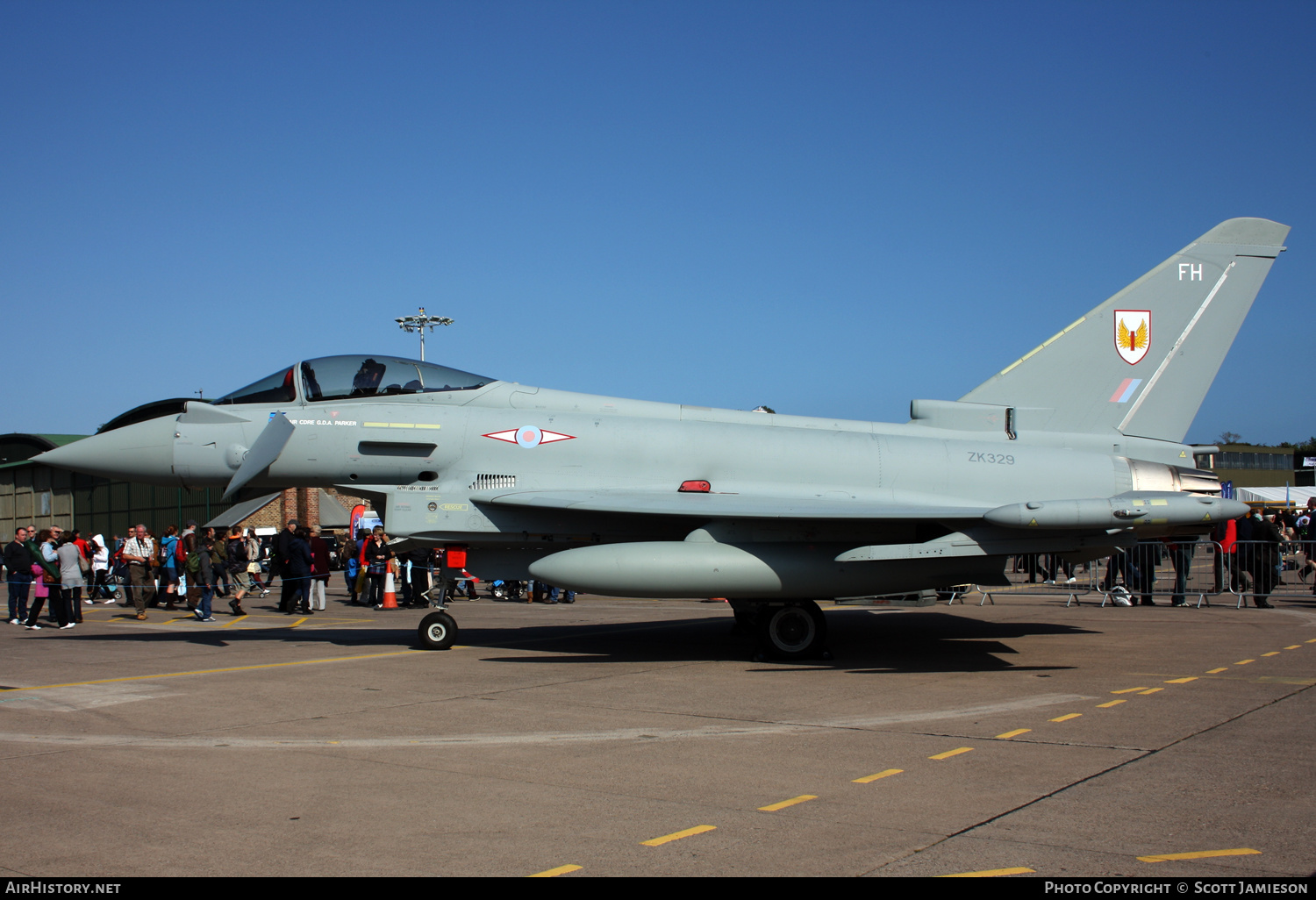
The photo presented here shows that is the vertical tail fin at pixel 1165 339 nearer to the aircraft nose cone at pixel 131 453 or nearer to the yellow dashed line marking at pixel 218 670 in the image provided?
the yellow dashed line marking at pixel 218 670

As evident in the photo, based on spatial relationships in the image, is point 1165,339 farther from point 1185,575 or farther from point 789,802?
point 789,802

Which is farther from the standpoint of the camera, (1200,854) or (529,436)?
(529,436)

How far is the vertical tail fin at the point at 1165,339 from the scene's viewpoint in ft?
37.6

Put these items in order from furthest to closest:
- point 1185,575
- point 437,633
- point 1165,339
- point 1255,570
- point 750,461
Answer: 1. point 1185,575
2. point 1255,570
3. point 437,633
4. point 1165,339
5. point 750,461

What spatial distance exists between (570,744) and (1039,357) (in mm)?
8238

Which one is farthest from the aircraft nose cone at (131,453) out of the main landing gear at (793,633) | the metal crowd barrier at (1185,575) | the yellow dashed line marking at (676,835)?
the metal crowd barrier at (1185,575)

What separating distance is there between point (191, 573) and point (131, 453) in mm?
A: 7943

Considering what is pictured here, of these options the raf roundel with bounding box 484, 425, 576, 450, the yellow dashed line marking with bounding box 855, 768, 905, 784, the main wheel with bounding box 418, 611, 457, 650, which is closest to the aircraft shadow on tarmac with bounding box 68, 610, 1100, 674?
the main wheel with bounding box 418, 611, 457, 650

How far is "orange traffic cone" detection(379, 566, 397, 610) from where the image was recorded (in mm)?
19922

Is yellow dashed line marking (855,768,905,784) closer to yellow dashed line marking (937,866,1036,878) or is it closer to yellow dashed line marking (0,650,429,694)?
yellow dashed line marking (937,866,1036,878)

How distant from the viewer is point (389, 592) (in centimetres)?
2014

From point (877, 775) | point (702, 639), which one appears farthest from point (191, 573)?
point (877, 775)

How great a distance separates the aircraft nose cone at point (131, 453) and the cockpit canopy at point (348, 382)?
2.61 feet

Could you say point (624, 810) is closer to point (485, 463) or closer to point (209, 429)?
point (485, 463)
